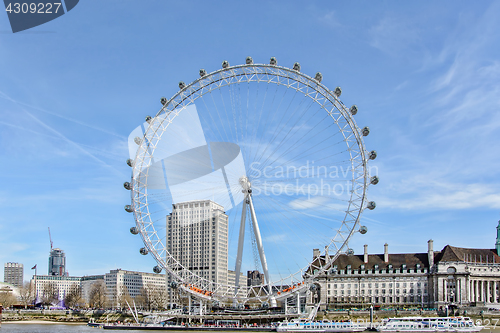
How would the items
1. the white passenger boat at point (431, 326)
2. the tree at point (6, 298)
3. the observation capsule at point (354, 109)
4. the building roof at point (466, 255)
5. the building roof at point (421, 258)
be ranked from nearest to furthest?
1. the observation capsule at point (354, 109)
2. the white passenger boat at point (431, 326)
3. the building roof at point (466, 255)
4. the building roof at point (421, 258)
5. the tree at point (6, 298)

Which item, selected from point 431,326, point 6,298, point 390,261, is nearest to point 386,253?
point 390,261

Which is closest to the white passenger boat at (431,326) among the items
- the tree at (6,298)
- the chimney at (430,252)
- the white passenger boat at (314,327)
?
the white passenger boat at (314,327)

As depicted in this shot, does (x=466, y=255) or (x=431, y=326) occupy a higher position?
(x=466, y=255)

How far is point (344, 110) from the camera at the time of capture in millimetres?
82875

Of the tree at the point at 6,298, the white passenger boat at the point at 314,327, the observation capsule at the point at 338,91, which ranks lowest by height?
the tree at the point at 6,298

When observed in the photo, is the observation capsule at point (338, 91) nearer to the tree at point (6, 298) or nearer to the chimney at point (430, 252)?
the chimney at point (430, 252)

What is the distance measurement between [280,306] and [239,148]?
130 feet

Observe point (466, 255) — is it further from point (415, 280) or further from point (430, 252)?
point (415, 280)

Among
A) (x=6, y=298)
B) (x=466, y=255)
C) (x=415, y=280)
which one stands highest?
(x=466, y=255)

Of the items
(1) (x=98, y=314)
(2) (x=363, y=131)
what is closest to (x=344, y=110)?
(2) (x=363, y=131)

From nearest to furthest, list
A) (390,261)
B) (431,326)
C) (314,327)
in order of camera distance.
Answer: (314,327) < (431,326) < (390,261)

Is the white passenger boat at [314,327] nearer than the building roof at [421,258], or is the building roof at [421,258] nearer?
the white passenger boat at [314,327]

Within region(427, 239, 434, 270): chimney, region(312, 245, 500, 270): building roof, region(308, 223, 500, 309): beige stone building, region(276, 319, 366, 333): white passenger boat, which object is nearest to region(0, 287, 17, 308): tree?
region(308, 223, 500, 309): beige stone building

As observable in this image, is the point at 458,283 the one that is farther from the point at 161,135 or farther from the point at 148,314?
the point at 161,135
